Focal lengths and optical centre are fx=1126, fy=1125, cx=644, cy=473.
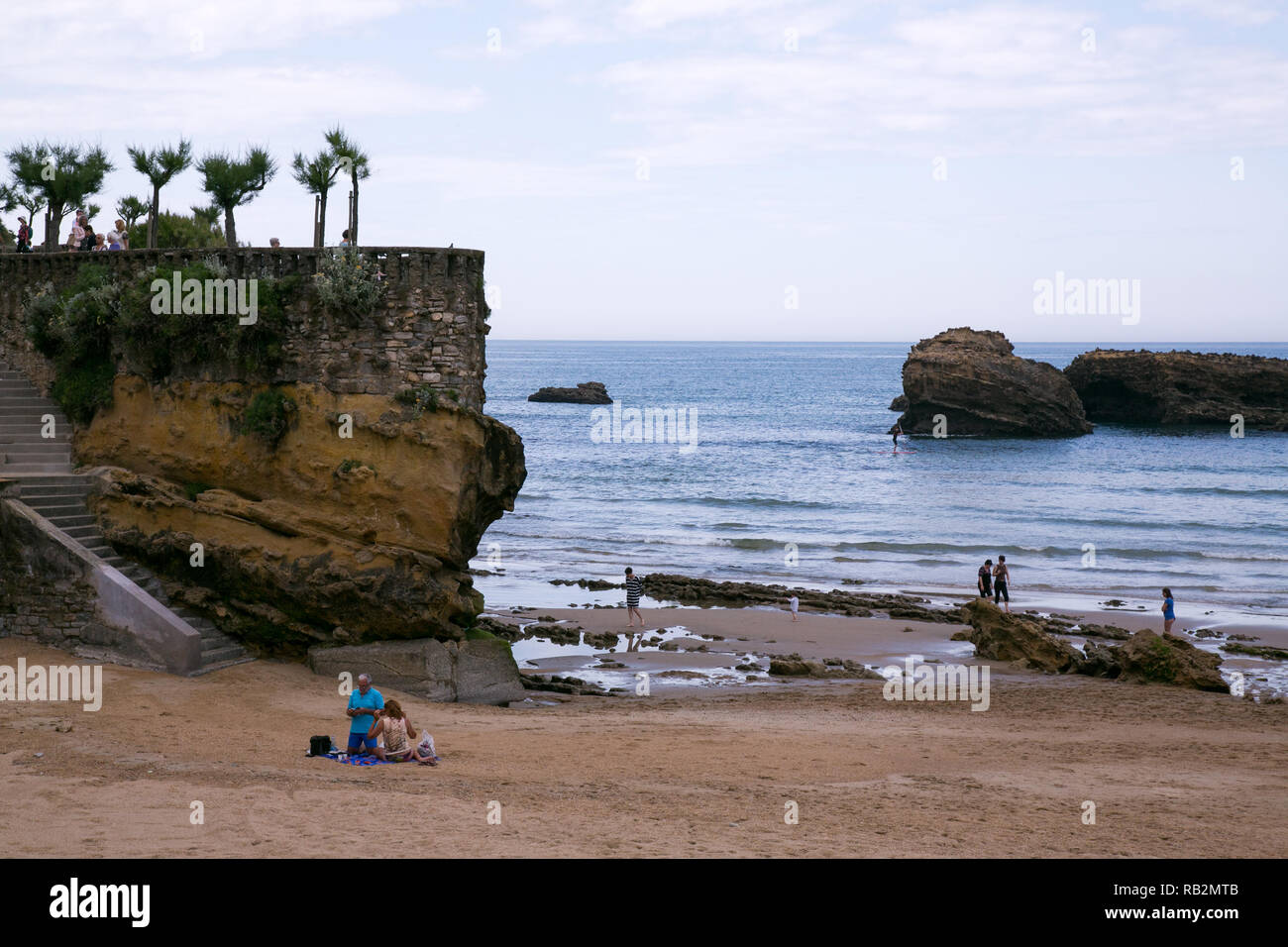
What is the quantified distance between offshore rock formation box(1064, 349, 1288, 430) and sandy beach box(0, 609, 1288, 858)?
66.5m

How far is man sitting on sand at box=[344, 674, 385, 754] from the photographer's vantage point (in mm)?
14180

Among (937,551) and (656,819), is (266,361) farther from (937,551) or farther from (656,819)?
(937,551)

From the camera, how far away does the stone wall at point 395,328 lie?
19.1m

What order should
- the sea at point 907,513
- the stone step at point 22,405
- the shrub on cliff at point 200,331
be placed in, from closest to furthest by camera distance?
the shrub on cliff at point 200,331 < the stone step at point 22,405 < the sea at point 907,513

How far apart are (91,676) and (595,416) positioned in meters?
89.0

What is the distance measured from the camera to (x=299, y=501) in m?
19.7

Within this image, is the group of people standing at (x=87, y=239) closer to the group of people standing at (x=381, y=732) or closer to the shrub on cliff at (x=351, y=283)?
the shrub on cliff at (x=351, y=283)

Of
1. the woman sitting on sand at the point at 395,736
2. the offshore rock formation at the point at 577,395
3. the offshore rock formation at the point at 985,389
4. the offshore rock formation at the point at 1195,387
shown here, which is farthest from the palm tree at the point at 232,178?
the offshore rock formation at the point at 577,395

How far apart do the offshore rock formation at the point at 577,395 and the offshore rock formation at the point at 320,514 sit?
10075cm

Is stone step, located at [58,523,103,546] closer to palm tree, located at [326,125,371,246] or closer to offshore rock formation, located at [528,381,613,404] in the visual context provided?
palm tree, located at [326,125,371,246]

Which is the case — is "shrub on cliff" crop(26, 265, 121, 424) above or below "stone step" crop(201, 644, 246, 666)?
above

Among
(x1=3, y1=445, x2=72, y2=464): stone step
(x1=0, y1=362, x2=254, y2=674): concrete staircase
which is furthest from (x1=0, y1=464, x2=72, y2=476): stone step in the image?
(x1=3, y1=445, x2=72, y2=464): stone step

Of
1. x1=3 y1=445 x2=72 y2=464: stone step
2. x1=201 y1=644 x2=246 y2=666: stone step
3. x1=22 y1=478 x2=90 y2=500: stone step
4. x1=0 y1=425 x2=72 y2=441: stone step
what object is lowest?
x1=201 y1=644 x2=246 y2=666: stone step
